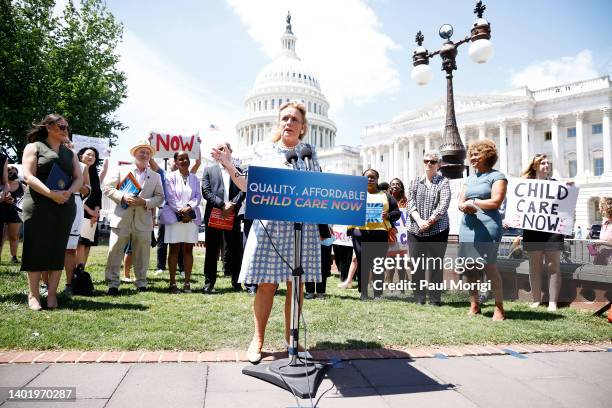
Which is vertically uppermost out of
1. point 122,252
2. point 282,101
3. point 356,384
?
point 282,101

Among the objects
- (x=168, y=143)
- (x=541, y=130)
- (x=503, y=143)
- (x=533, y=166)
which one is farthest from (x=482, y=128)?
(x=168, y=143)

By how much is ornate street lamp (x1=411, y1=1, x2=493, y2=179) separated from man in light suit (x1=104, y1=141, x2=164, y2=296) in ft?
18.9

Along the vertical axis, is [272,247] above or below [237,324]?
above

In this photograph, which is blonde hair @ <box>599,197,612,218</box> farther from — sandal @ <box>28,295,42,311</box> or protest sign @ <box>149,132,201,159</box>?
sandal @ <box>28,295,42,311</box>

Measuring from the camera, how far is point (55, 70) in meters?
26.2

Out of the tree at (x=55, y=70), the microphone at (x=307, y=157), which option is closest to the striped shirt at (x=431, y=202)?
the microphone at (x=307, y=157)

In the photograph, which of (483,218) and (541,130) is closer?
(483,218)

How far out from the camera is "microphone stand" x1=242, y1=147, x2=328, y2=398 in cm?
283

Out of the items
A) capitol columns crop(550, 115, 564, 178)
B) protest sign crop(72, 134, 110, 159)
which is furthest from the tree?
capitol columns crop(550, 115, 564, 178)

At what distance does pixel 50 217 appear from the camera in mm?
4805

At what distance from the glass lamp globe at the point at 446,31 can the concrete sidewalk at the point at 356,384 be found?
7840mm

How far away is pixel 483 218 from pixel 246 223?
10.2ft

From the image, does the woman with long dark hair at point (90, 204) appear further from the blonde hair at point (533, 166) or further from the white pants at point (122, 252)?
the blonde hair at point (533, 166)

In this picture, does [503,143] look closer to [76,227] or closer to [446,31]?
[446,31]
